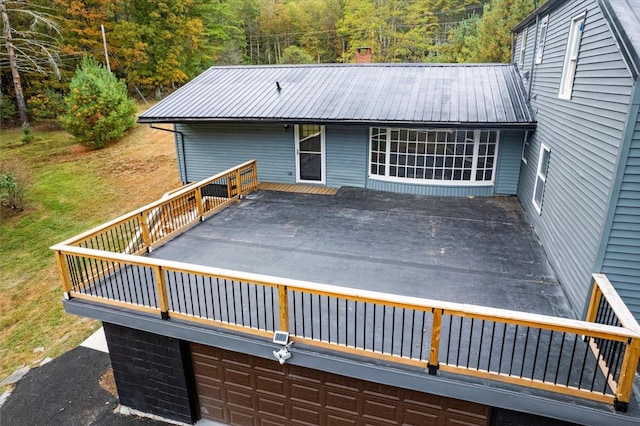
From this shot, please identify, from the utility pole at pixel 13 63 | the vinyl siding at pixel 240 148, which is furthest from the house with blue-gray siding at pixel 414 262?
the utility pole at pixel 13 63

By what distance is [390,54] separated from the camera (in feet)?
93.7

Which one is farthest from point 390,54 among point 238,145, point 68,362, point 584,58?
point 68,362

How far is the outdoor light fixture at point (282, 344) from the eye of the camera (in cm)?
426

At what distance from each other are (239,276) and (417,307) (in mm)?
1904

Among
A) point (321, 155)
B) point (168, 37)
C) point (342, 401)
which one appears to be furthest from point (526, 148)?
point (168, 37)

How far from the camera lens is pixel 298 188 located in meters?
10.2

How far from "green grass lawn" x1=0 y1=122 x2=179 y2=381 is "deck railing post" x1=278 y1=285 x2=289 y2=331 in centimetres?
593

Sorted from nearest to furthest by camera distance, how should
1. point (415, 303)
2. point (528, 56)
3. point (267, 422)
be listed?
point (415, 303) < point (267, 422) < point (528, 56)

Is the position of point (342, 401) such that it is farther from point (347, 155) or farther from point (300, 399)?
point (347, 155)

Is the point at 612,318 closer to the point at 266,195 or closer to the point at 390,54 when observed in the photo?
the point at 266,195

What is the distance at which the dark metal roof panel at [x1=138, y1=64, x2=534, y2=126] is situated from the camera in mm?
8742

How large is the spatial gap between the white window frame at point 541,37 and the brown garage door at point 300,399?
671 cm

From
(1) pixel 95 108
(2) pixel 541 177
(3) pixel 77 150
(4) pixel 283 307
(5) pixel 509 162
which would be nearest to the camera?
(4) pixel 283 307

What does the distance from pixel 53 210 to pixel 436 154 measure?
44.5 feet
